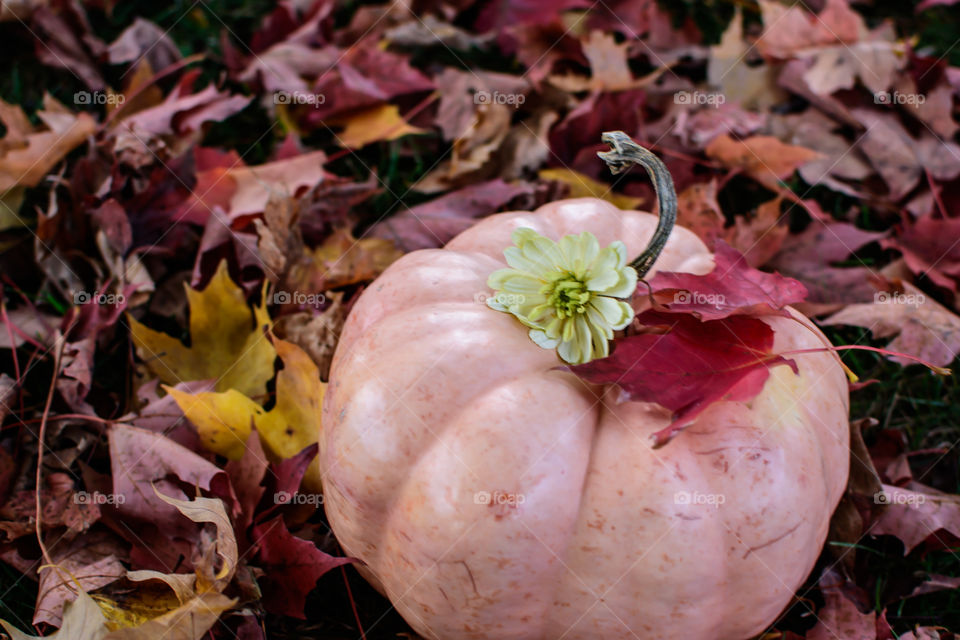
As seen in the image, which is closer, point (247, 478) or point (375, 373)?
point (375, 373)

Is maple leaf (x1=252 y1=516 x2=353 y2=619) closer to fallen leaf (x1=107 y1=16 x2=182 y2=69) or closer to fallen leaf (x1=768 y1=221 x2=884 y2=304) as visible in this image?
fallen leaf (x1=768 y1=221 x2=884 y2=304)

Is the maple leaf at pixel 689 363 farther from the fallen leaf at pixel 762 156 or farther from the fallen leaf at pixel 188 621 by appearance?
the fallen leaf at pixel 762 156

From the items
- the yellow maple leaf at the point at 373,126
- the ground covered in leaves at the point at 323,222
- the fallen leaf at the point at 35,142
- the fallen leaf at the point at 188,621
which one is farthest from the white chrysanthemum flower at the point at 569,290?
the fallen leaf at the point at 35,142

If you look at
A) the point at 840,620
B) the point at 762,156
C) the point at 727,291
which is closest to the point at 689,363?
the point at 727,291

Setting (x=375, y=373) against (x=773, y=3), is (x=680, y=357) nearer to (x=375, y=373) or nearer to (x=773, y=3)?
(x=375, y=373)

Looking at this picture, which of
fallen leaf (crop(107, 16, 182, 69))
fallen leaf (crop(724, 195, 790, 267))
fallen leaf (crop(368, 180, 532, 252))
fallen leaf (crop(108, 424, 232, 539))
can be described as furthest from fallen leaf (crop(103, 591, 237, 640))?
fallen leaf (crop(107, 16, 182, 69))

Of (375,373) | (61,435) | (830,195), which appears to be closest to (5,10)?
(61,435)

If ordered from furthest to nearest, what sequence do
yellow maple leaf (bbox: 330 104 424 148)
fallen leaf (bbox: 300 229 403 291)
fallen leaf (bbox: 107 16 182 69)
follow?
fallen leaf (bbox: 107 16 182 69) < yellow maple leaf (bbox: 330 104 424 148) < fallen leaf (bbox: 300 229 403 291)
